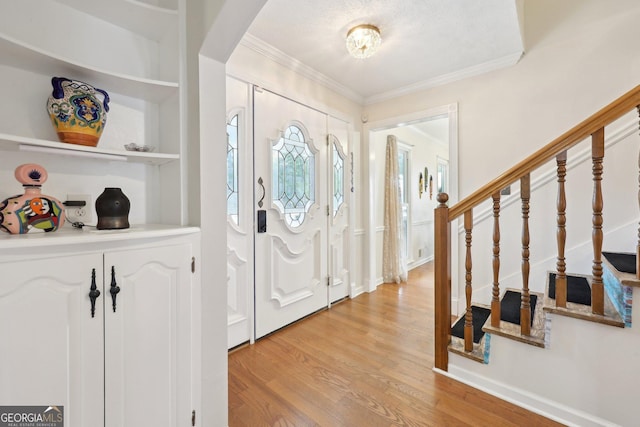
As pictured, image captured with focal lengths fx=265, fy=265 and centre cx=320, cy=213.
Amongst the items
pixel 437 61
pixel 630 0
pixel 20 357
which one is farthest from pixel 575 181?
pixel 20 357

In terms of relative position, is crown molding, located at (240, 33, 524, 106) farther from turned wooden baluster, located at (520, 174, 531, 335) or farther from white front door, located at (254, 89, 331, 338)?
turned wooden baluster, located at (520, 174, 531, 335)

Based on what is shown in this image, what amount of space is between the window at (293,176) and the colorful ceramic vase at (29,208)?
1.48 metres

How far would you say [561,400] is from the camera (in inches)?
55.2

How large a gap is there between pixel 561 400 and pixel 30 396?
231cm

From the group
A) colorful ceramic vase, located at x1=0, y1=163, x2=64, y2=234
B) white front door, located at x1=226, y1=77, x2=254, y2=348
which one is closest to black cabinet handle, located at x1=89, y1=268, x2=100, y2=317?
colorful ceramic vase, located at x1=0, y1=163, x2=64, y2=234

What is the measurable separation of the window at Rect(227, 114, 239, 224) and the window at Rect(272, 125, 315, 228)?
0.36m

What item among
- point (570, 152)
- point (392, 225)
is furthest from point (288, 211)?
point (570, 152)

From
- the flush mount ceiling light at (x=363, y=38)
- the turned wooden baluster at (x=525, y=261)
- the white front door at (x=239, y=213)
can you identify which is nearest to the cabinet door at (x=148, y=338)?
the white front door at (x=239, y=213)

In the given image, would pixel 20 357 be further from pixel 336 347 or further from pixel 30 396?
pixel 336 347

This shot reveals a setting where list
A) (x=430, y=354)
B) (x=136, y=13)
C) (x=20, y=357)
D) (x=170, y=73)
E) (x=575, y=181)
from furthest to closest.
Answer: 1. (x=575, y=181)
2. (x=430, y=354)
3. (x=170, y=73)
4. (x=136, y=13)
5. (x=20, y=357)

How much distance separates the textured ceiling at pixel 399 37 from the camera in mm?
1835

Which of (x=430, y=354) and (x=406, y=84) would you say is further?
(x=406, y=84)

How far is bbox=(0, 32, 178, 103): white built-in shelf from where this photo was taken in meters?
0.95

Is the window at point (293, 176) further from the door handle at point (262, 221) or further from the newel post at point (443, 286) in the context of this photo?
the newel post at point (443, 286)
